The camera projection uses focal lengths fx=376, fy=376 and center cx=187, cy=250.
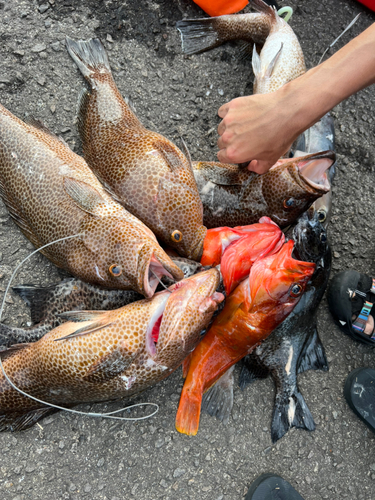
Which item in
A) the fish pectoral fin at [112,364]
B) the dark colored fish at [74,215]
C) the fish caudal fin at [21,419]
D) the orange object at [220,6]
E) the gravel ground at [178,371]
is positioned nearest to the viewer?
the fish pectoral fin at [112,364]

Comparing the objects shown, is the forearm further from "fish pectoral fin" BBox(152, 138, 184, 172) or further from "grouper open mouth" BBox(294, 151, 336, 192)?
"fish pectoral fin" BBox(152, 138, 184, 172)

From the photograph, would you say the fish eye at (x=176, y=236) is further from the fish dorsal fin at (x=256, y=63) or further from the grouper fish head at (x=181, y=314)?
the fish dorsal fin at (x=256, y=63)

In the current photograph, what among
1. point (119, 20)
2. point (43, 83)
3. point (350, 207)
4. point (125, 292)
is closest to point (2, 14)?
point (43, 83)

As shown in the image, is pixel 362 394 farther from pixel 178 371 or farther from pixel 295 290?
pixel 178 371

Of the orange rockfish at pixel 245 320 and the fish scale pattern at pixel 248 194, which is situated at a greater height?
the fish scale pattern at pixel 248 194

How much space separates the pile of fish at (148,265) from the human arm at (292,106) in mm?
469

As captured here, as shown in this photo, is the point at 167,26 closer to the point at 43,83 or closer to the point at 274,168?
the point at 43,83

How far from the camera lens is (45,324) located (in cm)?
291

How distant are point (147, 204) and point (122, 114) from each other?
33.9 inches

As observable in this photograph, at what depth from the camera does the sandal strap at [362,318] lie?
12.0 feet

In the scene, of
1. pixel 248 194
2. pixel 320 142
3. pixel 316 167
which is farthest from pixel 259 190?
pixel 320 142

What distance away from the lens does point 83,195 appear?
2.67 metres

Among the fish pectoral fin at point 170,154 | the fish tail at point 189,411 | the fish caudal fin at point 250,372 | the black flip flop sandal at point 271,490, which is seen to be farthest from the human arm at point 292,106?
the black flip flop sandal at point 271,490

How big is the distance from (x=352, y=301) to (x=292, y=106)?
7.00 feet
